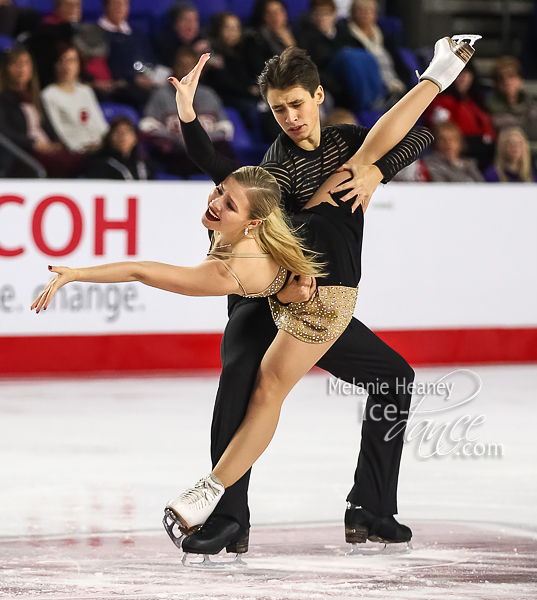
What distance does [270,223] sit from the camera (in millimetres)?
2848

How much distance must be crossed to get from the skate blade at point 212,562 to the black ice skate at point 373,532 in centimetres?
34

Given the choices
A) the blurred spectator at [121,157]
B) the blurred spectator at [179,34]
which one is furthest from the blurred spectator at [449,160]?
the blurred spectator at [121,157]

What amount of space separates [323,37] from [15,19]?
2294mm

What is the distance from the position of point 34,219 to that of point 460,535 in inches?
145

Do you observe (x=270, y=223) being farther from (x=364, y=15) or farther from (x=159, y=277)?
(x=364, y=15)

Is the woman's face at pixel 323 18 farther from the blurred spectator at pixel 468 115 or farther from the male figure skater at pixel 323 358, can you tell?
the male figure skater at pixel 323 358

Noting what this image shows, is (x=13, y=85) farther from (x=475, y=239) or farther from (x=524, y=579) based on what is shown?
(x=524, y=579)

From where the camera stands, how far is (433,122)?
8.08 meters

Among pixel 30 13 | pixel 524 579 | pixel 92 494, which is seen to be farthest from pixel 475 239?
pixel 524 579

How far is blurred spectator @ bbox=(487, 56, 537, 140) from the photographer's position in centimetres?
840

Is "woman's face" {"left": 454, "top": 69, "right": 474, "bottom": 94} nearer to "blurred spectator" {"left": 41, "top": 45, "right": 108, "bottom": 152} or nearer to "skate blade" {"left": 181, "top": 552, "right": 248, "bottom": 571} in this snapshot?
"blurred spectator" {"left": 41, "top": 45, "right": 108, "bottom": 152}

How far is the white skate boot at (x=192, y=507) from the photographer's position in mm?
2807

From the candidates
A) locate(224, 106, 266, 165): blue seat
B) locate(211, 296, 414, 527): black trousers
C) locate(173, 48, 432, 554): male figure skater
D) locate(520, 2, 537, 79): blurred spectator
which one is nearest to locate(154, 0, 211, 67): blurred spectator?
locate(224, 106, 266, 165): blue seat

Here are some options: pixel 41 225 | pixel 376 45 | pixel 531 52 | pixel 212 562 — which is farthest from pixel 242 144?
pixel 212 562
